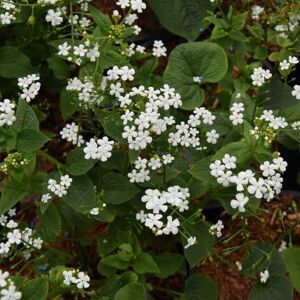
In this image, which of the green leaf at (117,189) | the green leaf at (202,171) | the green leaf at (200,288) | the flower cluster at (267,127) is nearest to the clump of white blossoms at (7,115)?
the green leaf at (117,189)

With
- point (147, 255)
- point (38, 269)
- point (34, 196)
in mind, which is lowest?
point (34, 196)

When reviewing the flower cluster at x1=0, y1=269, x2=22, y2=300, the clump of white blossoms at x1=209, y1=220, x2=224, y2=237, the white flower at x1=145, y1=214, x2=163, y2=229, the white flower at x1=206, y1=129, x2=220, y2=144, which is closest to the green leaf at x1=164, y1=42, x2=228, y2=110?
the white flower at x1=206, y1=129, x2=220, y2=144

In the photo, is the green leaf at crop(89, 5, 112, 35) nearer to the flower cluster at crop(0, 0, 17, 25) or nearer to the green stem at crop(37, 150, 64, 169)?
the flower cluster at crop(0, 0, 17, 25)

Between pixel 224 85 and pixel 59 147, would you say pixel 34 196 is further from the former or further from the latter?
pixel 224 85

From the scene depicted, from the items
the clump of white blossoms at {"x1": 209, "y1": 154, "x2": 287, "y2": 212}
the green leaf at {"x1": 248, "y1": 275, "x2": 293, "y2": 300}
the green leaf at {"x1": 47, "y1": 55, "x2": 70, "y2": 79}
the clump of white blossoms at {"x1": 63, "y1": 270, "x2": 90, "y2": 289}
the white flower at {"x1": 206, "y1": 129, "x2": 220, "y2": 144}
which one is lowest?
the green leaf at {"x1": 248, "y1": 275, "x2": 293, "y2": 300}

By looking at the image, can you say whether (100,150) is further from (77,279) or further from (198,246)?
(198,246)

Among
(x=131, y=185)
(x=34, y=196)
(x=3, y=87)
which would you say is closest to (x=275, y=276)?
(x=131, y=185)

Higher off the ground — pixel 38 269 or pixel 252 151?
pixel 252 151

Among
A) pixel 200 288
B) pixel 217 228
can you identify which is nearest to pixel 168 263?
pixel 200 288
